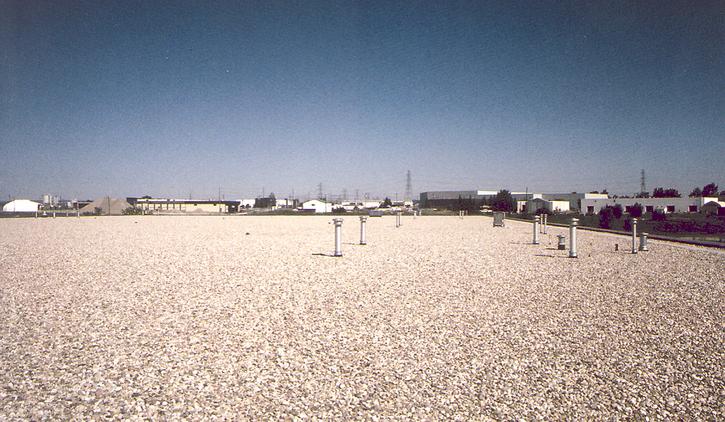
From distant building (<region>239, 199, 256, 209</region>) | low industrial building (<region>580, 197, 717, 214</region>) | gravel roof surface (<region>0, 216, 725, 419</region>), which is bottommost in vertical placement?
gravel roof surface (<region>0, 216, 725, 419</region>)

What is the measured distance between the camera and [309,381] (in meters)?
3.81

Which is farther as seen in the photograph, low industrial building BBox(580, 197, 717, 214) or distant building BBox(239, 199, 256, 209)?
distant building BBox(239, 199, 256, 209)

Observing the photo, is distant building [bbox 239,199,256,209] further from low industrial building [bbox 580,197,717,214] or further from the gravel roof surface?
the gravel roof surface

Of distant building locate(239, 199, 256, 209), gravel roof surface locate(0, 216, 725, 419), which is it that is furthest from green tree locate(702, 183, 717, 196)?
gravel roof surface locate(0, 216, 725, 419)

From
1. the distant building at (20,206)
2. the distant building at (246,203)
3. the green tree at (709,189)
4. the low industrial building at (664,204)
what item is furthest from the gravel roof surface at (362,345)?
the green tree at (709,189)

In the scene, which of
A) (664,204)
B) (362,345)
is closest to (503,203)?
(664,204)

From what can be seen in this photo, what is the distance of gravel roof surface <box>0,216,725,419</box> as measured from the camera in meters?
3.40

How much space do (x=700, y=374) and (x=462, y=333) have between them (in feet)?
7.14

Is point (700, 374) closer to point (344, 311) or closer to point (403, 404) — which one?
point (403, 404)

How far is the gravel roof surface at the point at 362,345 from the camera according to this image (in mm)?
3402

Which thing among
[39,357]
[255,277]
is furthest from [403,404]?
[255,277]

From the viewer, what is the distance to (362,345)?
15.6ft

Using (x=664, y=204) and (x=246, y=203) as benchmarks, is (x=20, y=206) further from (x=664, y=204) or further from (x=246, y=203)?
(x=664, y=204)

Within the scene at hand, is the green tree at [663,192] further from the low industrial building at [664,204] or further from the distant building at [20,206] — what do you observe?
the distant building at [20,206]
